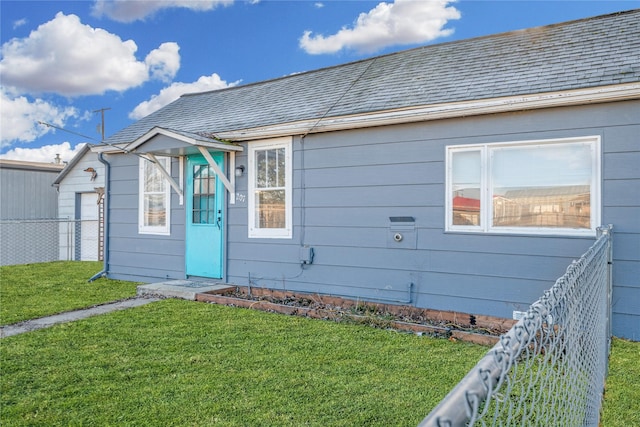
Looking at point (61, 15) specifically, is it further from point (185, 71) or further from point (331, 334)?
point (331, 334)

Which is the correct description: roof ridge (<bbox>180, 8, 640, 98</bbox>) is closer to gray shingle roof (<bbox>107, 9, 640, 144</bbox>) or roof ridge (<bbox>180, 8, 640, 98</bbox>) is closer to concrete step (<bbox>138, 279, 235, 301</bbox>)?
gray shingle roof (<bbox>107, 9, 640, 144</bbox>)

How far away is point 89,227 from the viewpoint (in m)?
13.1

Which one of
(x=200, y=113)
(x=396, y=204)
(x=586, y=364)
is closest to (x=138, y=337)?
(x=396, y=204)

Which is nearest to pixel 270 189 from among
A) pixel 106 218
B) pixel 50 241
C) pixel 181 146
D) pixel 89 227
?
pixel 181 146

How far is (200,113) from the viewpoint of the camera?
27.5ft

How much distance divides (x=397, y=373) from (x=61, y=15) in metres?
12.0

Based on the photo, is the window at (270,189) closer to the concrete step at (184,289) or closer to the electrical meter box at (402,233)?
the concrete step at (184,289)

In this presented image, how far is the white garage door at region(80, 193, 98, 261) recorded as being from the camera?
12930 mm

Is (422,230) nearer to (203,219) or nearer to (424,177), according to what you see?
(424,177)

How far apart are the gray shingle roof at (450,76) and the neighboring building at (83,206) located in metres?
5.03

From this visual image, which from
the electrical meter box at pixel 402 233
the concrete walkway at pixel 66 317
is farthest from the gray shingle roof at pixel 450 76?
the concrete walkway at pixel 66 317

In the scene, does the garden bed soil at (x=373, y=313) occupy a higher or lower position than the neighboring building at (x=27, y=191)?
lower

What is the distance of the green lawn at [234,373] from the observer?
9.07ft

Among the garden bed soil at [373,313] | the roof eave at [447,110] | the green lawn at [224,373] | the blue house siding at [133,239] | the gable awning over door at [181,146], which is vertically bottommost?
the green lawn at [224,373]
